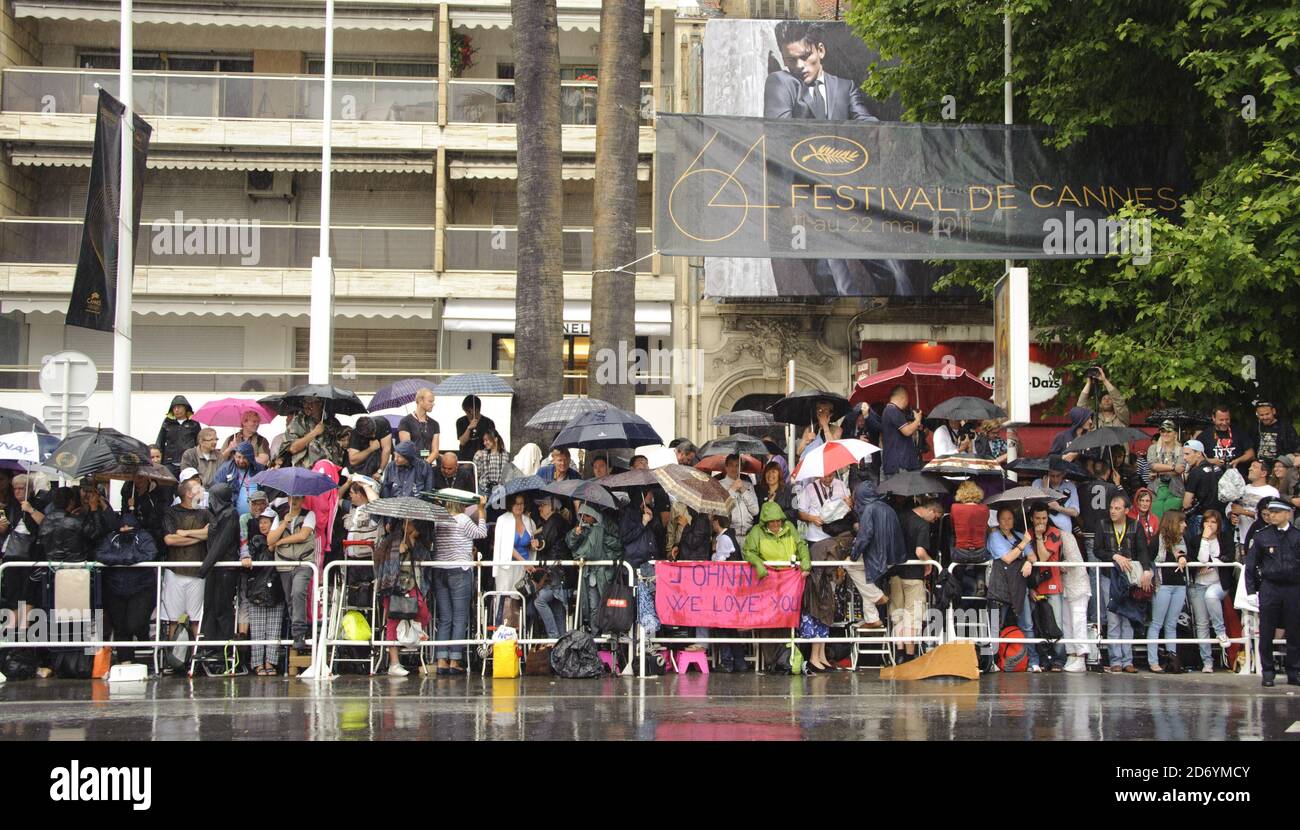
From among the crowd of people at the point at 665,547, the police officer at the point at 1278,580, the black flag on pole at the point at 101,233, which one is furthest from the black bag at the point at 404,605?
the police officer at the point at 1278,580

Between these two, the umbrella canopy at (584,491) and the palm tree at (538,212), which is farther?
the palm tree at (538,212)

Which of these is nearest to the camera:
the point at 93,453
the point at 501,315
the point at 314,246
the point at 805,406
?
the point at 93,453

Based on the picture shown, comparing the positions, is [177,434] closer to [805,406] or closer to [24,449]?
[24,449]

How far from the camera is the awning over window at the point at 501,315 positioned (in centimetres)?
3123

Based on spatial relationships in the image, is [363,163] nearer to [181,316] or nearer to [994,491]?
[181,316]

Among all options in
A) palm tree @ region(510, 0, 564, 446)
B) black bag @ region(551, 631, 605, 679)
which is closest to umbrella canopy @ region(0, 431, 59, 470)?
palm tree @ region(510, 0, 564, 446)

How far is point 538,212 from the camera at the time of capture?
1834 cm

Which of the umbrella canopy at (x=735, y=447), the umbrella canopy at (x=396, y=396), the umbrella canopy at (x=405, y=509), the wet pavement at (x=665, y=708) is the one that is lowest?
the wet pavement at (x=665, y=708)

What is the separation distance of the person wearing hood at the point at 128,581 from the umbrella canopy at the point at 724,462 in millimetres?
5766

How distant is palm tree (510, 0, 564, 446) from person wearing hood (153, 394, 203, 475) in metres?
3.96

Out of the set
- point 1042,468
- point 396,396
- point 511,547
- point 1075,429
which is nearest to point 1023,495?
point 1042,468

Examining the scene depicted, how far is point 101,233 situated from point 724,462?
7865mm

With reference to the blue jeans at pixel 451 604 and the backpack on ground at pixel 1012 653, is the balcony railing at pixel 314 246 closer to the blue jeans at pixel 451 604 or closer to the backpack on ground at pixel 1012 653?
the blue jeans at pixel 451 604
